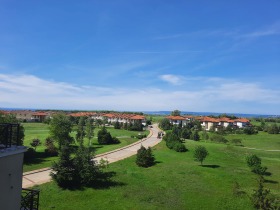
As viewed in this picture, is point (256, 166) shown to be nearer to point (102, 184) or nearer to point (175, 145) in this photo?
point (175, 145)

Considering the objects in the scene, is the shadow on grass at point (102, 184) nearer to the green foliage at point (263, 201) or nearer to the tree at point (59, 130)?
the green foliage at point (263, 201)

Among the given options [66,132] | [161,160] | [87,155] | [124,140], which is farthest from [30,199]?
[124,140]

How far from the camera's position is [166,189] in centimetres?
2861

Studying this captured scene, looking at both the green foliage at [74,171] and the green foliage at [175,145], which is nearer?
the green foliage at [74,171]

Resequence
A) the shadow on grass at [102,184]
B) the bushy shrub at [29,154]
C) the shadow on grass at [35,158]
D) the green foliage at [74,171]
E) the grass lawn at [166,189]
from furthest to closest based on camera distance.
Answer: the bushy shrub at [29,154]
the shadow on grass at [35,158]
the shadow on grass at [102,184]
the green foliage at [74,171]
the grass lawn at [166,189]

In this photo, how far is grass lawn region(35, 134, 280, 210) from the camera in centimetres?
2462

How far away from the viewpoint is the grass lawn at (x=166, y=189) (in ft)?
80.8

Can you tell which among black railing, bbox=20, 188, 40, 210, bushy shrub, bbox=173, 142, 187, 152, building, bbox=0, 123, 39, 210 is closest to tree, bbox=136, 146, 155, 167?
bushy shrub, bbox=173, 142, 187, 152

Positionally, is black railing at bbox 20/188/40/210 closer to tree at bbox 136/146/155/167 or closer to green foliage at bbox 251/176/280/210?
green foliage at bbox 251/176/280/210

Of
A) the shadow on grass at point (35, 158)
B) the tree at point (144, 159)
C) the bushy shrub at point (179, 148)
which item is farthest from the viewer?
the bushy shrub at point (179, 148)

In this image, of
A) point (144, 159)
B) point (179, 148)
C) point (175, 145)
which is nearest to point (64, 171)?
point (144, 159)

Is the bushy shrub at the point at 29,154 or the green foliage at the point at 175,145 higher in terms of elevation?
the green foliage at the point at 175,145

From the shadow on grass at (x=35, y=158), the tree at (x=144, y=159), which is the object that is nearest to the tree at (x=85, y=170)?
the tree at (x=144, y=159)

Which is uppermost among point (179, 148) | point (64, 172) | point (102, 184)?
point (179, 148)
